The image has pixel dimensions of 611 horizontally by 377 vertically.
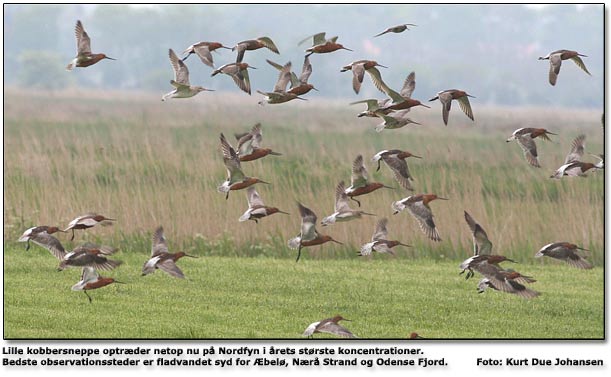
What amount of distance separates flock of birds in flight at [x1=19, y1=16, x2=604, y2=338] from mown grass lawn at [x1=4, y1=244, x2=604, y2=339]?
1.45 meters

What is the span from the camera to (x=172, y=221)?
45.8 feet

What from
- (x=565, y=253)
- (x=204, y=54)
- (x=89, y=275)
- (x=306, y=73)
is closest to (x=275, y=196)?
(x=306, y=73)

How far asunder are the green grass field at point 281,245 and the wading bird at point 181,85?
2.18 meters

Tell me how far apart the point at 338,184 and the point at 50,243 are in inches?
85.9

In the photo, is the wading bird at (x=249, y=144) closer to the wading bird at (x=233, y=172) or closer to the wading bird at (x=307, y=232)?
the wading bird at (x=233, y=172)

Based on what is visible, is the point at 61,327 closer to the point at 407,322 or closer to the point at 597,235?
the point at 407,322

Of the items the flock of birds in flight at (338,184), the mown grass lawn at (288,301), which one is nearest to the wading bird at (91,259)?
the flock of birds in flight at (338,184)

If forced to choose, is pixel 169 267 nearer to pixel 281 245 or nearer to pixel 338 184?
pixel 338 184

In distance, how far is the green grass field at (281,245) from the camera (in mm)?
10258

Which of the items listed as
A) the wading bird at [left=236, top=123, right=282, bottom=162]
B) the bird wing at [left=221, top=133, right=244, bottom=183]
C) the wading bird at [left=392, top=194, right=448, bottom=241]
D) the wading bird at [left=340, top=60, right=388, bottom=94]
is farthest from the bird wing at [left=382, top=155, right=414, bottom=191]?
the bird wing at [left=221, top=133, right=244, bottom=183]

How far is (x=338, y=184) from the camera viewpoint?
8.43 metres

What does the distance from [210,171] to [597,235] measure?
5.35 m

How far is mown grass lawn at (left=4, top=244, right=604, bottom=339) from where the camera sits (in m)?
9.92

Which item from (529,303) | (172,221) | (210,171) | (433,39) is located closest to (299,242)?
(529,303)
